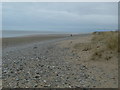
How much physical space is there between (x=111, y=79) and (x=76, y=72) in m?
1.44

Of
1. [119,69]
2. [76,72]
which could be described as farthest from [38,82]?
[119,69]

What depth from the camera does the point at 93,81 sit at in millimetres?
7715

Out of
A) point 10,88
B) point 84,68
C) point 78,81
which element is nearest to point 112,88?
point 78,81

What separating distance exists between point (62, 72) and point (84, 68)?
1.25 meters

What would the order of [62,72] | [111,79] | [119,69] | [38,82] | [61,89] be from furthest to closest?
[119,69], [62,72], [111,79], [38,82], [61,89]

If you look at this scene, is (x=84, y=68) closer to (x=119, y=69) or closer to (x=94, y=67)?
(x=94, y=67)

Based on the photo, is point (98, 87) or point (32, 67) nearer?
point (98, 87)

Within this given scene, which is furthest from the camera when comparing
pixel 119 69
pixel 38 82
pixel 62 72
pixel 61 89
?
pixel 119 69

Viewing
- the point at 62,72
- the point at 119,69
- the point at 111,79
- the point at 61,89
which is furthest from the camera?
the point at 119,69

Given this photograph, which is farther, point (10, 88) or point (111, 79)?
point (111, 79)

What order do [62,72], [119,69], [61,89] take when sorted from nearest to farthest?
1. [61,89]
2. [62,72]
3. [119,69]

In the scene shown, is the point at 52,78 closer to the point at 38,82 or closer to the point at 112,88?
the point at 38,82

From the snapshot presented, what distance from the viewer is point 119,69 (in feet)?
30.8

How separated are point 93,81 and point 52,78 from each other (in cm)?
150
